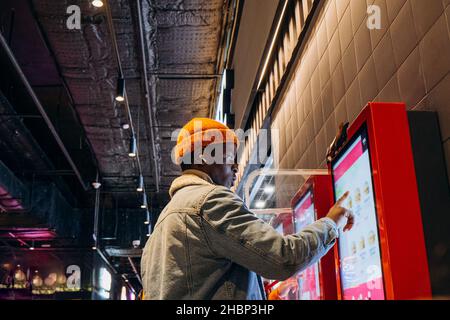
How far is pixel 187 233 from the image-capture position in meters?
1.59

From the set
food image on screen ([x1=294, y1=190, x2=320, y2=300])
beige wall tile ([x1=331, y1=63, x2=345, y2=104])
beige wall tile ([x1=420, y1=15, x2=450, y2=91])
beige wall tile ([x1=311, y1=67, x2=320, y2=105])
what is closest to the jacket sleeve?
beige wall tile ([x1=420, y1=15, x2=450, y2=91])

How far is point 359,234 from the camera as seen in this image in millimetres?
1710

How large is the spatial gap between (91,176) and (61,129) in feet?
8.76

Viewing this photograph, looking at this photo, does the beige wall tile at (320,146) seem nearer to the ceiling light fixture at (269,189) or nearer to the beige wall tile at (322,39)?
the beige wall tile at (322,39)

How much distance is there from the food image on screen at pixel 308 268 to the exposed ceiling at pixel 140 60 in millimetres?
3728

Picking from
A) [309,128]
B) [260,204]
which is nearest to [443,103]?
[309,128]

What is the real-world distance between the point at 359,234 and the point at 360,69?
36.0 inches

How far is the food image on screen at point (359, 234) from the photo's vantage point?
1.57 metres

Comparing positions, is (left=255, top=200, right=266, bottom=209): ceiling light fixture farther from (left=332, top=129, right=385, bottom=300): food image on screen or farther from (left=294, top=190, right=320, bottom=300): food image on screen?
(left=332, top=129, right=385, bottom=300): food image on screen

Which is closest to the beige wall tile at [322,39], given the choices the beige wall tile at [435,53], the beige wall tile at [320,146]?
the beige wall tile at [320,146]

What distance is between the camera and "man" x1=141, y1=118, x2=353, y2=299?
4.85 feet

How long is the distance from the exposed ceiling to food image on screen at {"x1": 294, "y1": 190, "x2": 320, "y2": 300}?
12.2 ft
